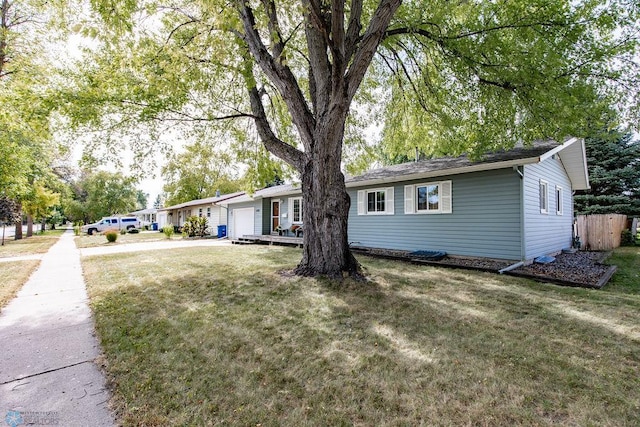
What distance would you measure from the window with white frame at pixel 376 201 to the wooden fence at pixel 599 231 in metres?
9.42

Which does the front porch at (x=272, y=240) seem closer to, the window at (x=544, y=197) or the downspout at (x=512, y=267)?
the downspout at (x=512, y=267)

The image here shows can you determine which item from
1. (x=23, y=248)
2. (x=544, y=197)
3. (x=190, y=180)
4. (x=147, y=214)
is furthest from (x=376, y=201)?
(x=147, y=214)

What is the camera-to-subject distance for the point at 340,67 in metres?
5.87

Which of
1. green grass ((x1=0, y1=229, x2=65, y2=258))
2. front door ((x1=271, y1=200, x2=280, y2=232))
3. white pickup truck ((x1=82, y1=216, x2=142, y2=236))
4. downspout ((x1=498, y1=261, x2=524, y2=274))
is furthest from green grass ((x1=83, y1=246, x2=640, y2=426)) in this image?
white pickup truck ((x1=82, y1=216, x2=142, y2=236))

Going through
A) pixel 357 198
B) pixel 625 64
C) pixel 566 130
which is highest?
pixel 625 64

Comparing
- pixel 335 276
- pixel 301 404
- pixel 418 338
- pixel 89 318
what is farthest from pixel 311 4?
pixel 89 318

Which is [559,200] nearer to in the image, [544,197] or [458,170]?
[544,197]

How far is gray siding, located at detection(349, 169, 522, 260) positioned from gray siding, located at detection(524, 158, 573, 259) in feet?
1.25

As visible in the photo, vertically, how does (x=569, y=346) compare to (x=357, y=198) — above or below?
below

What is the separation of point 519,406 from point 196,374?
271cm

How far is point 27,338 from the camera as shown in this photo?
3807mm

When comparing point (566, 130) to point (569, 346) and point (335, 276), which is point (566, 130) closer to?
point (569, 346)

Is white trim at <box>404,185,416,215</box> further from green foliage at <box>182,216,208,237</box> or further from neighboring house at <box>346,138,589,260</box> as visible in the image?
green foliage at <box>182,216,208,237</box>

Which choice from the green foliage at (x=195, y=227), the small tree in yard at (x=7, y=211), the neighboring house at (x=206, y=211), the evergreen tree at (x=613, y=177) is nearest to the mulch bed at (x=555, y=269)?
the evergreen tree at (x=613, y=177)
